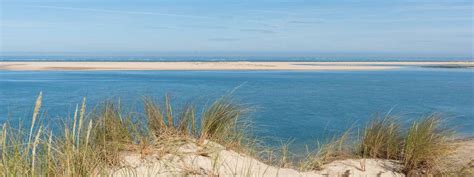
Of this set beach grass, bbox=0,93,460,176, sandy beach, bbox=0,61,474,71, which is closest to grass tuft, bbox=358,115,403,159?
beach grass, bbox=0,93,460,176

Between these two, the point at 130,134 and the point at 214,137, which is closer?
the point at 130,134

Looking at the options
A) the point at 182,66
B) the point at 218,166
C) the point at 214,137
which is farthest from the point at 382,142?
the point at 182,66

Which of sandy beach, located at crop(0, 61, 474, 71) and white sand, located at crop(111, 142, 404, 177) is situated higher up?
white sand, located at crop(111, 142, 404, 177)

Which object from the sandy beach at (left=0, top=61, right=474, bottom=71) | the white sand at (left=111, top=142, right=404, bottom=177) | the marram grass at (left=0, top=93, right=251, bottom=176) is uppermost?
the marram grass at (left=0, top=93, right=251, bottom=176)

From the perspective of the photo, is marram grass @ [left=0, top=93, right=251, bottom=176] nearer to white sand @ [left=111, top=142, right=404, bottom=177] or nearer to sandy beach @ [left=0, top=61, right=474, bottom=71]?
white sand @ [left=111, top=142, right=404, bottom=177]

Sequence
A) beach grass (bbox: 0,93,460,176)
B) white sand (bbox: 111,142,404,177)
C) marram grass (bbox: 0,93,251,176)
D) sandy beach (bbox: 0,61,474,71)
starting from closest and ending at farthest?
marram grass (bbox: 0,93,251,176) < white sand (bbox: 111,142,404,177) < beach grass (bbox: 0,93,460,176) < sandy beach (bbox: 0,61,474,71)

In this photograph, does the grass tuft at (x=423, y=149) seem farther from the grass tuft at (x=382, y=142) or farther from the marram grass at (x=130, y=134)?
the marram grass at (x=130, y=134)

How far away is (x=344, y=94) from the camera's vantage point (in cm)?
2059

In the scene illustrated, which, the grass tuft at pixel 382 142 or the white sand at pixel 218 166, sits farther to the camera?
the grass tuft at pixel 382 142

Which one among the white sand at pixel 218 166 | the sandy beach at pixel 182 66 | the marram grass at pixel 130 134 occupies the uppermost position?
the marram grass at pixel 130 134

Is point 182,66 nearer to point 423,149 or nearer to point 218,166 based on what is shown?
point 423,149

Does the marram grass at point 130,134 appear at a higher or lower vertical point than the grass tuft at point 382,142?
higher

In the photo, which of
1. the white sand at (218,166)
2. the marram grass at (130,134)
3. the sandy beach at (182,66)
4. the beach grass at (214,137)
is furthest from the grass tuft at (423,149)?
the sandy beach at (182,66)

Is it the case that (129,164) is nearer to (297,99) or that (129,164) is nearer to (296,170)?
(296,170)
